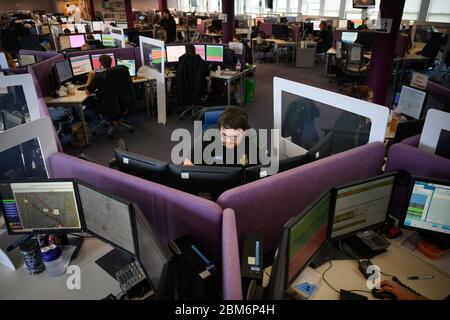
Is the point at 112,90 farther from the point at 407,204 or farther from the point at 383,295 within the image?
the point at 383,295

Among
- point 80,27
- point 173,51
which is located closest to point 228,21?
point 173,51

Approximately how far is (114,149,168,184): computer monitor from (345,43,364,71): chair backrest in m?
5.81

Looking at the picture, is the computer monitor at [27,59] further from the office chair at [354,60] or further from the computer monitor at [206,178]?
the office chair at [354,60]

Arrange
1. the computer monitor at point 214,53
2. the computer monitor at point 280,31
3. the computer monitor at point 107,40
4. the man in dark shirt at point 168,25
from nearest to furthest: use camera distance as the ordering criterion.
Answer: the computer monitor at point 214,53, the computer monitor at point 107,40, the man in dark shirt at point 168,25, the computer monitor at point 280,31

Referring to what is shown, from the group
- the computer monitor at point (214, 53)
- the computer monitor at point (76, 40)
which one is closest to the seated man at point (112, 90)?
the computer monitor at point (214, 53)

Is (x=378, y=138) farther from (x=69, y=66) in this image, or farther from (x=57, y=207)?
(x=69, y=66)

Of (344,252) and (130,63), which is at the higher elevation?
(130,63)

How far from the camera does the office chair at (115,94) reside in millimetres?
4234

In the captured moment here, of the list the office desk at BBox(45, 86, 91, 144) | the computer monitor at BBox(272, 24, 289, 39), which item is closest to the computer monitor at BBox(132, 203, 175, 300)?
the office desk at BBox(45, 86, 91, 144)

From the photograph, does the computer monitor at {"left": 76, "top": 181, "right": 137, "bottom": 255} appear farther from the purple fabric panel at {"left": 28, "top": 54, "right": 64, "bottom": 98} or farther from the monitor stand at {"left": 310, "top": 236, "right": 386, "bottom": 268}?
the purple fabric panel at {"left": 28, "top": 54, "right": 64, "bottom": 98}

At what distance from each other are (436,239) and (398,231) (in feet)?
0.58

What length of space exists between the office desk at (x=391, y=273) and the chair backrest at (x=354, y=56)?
18.1 feet

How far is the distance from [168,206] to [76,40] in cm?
672

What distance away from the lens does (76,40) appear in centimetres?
688
